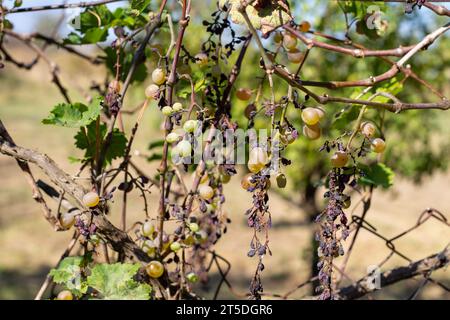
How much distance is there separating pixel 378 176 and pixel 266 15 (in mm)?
445

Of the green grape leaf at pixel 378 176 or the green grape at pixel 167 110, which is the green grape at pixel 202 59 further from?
the green grape leaf at pixel 378 176

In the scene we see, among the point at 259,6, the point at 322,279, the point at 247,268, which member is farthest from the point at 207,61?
the point at 247,268

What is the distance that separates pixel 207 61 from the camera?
0.89m

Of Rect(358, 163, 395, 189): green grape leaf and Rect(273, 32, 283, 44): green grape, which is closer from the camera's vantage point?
Rect(273, 32, 283, 44): green grape

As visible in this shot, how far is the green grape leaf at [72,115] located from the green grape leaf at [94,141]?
0.06 metres

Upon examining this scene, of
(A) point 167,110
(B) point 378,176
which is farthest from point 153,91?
(B) point 378,176

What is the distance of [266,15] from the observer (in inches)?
30.5

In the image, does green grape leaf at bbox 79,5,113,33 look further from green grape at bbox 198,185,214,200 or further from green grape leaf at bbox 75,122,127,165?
green grape at bbox 198,185,214,200

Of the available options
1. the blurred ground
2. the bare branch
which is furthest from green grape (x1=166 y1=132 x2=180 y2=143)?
the blurred ground

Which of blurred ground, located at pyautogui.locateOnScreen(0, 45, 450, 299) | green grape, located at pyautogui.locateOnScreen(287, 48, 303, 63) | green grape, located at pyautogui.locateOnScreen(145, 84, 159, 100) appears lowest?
green grape, located at pyautogui.locateOnScreen(145, 84, 159, 100)

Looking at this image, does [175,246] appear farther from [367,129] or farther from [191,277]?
[367,129]

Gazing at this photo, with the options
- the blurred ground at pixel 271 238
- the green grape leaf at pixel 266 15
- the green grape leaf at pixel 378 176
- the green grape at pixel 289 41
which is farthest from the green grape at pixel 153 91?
the blurred ground at pixel 271 238

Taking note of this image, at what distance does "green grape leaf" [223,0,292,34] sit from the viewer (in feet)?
2.51

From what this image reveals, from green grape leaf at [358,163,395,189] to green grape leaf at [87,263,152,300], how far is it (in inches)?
18.8
